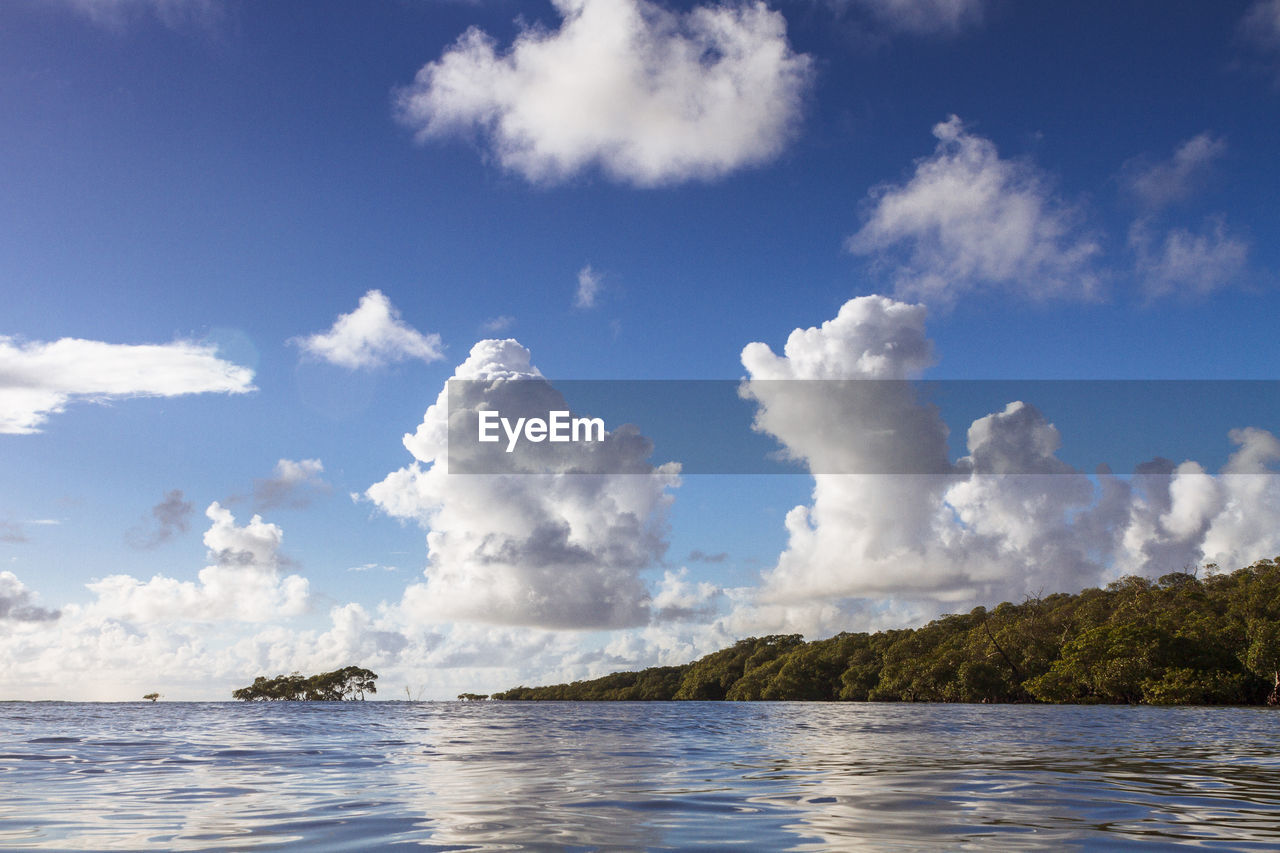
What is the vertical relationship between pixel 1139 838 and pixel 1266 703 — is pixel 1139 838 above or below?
above

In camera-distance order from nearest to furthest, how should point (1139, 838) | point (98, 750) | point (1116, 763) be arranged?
point (1139, 838)
point (1116, 763)
point (98, 750)

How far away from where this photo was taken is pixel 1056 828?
1140 cm

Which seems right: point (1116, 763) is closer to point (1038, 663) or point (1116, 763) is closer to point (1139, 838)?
point (1139, 838)

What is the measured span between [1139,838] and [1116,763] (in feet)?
41.4

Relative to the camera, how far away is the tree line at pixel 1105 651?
95.5 meters

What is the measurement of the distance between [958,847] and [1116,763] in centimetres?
1448

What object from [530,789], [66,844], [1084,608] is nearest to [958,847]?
[530,789]

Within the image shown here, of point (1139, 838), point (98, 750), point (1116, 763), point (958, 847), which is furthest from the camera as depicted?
point (98, 750)

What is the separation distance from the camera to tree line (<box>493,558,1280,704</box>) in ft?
313

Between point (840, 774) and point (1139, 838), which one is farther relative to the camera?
point (840, 774)

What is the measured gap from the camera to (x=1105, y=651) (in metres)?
108

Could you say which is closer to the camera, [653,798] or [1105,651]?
[653,798]

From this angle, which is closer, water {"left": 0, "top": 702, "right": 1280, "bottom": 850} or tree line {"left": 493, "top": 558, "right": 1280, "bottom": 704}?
water {"left": 0, "top": 702, "right": 1280, "bottom": 850}

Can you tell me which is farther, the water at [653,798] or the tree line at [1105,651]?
the tree line at [1105,651]
